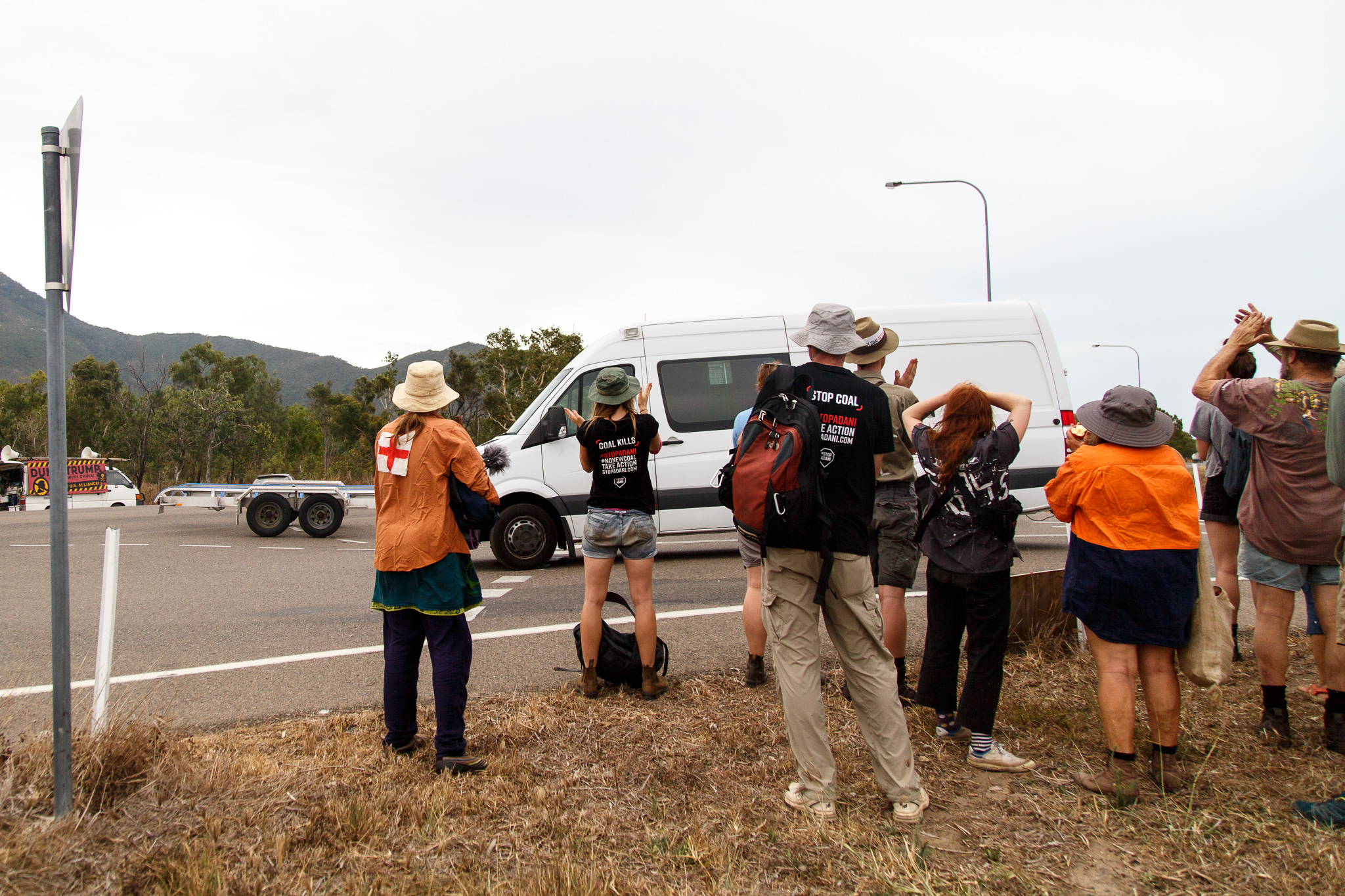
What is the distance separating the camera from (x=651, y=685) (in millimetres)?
4867

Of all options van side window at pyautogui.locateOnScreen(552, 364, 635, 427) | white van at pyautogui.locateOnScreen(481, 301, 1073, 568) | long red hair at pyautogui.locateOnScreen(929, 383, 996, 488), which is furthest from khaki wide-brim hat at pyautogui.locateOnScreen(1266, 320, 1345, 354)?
van side window at pyautogui.locateOnScreen(552, 364, 635, 427)

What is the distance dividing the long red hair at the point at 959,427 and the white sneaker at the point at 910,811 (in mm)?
1300

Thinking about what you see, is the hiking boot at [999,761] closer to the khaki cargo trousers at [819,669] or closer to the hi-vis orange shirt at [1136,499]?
the khaki cargo trousers at [819,669]

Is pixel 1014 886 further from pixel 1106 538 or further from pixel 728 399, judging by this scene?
pixel 728 399

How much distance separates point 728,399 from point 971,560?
21.4 ft

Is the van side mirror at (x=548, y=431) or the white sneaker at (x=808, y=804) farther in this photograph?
the van side mirror at (x=548, y=431)

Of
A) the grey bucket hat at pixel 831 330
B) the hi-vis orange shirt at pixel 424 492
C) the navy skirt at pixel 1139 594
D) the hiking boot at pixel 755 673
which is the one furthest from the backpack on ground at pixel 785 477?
the hiking boot at pixel 755 673

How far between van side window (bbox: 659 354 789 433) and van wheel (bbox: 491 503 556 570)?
1.80 m

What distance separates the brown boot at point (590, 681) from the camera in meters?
4.85

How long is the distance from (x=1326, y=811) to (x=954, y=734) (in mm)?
1352

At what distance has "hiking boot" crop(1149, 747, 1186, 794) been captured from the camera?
346 cm

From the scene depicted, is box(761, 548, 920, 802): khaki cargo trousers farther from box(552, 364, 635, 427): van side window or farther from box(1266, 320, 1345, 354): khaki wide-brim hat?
box(552, 364, 635, 427): van side window

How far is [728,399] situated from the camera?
10250 mm

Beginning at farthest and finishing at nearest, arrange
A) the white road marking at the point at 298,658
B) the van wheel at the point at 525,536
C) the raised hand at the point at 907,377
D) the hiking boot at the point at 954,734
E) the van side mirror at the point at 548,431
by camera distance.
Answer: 1. the van side mirror at the point at 548,431
2. the van wheel at the point at 525,536
3. the white road marking at the point at 298,658
4. the raised hand at the point at 907,377
5. the hiking boot at the point at 954,734
